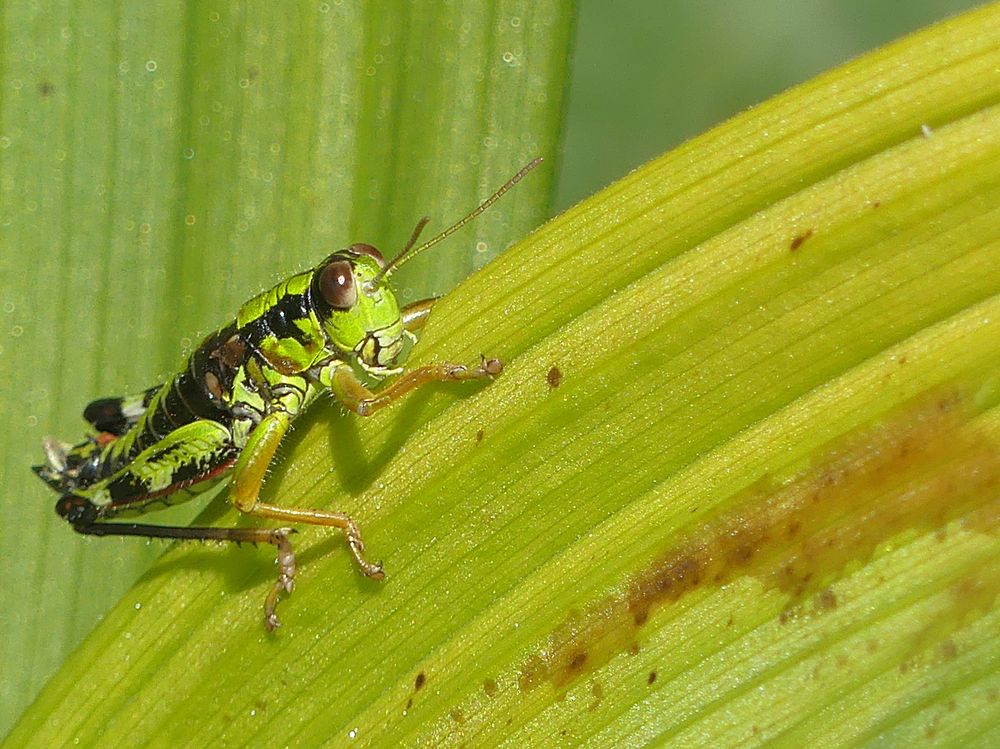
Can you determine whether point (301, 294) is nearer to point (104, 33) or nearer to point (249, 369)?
point (249, 369)

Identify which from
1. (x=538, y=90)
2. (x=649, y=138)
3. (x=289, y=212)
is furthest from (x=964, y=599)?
(x=649, y=138)

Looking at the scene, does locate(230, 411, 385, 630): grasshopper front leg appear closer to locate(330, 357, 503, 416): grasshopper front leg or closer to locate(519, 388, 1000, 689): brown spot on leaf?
locate(330, 357, 503, 416): grasshopper front leg

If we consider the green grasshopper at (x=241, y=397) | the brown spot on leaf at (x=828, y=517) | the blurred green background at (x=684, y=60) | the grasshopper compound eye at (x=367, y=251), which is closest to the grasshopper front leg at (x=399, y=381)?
the green grasshopper at (x=241, y=397)

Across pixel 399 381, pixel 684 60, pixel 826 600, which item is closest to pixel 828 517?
pixel 826 600

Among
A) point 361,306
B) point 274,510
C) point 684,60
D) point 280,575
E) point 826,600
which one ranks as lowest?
point 826,600

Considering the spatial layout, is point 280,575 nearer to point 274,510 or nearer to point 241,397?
point 274,510

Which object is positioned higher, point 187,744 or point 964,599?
point 187,744

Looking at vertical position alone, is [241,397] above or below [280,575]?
above
